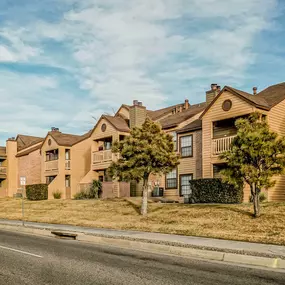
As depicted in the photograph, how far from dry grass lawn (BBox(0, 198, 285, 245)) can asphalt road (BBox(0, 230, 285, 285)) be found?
449 cm

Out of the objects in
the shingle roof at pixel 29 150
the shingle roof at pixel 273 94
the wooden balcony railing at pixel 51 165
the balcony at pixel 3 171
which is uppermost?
the shingle roof at pixel 273 94

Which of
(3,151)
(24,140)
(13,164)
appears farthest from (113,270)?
(24,140)

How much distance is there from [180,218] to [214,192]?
177 inches

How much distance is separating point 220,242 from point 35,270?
22.9 feet

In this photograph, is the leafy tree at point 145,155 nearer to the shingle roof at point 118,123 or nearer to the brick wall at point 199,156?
the brick wall at point 199,156

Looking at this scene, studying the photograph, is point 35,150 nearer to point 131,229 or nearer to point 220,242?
point 131,229

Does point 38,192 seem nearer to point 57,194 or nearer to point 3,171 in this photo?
point 57,194

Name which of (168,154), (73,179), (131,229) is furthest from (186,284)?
(73,179)

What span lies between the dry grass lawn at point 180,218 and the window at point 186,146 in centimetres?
529

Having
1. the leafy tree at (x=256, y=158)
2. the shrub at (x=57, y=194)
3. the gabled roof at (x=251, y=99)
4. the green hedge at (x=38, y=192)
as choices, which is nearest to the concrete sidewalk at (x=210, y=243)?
the leafy tree at (x=256, y=158)

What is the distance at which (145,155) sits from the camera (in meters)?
23.0

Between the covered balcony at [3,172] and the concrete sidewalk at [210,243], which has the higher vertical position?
the covered balcony at [3,172]

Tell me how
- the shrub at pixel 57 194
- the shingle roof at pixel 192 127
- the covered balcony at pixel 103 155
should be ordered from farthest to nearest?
the shrub at pixel 57 194 → the covered balcony at pixel 103 155 → the shingle roof at pixel 192 127

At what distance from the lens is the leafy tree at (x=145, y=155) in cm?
2323
